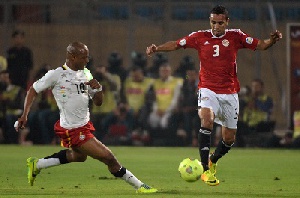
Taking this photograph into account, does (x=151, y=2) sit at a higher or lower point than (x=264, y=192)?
higher

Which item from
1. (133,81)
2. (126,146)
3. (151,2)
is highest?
(151,2)

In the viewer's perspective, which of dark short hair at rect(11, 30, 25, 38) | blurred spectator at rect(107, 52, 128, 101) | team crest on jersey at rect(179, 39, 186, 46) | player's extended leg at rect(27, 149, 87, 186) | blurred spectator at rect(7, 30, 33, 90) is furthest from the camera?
blurred spectator at rect(107, 52, 128, 101)

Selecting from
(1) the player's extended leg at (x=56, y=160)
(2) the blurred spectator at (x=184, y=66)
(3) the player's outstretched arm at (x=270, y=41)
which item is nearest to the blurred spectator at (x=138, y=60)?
(2) the blurred spectator at (x=184, y=66)

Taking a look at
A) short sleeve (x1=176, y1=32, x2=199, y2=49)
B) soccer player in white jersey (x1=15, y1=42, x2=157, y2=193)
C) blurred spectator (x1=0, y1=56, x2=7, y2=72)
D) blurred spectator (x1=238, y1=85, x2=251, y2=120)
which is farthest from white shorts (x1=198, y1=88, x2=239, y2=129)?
blurred spectator (x1=0, y1=56, x2=7, y2=72)

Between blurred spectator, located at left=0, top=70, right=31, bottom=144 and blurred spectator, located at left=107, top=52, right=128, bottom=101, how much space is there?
2.23 meters

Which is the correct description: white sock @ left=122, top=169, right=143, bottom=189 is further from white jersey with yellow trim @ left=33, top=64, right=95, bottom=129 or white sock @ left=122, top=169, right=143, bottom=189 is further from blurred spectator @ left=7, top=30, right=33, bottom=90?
blurred spectator @ left=7, top=30, right=33, bottom=90

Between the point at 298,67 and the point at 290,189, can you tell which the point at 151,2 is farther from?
the point at 290,189

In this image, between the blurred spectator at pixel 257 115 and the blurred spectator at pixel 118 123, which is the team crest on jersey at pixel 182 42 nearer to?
the blurred spectator at pixel 257 115

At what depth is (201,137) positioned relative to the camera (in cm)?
1309

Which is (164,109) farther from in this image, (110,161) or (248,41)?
(110,161)

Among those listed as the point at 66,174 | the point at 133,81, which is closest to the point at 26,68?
the point at 133,81

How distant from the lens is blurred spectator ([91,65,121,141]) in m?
22.9

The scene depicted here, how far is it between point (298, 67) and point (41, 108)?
6249mm

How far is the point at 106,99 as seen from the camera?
75.4 feet
